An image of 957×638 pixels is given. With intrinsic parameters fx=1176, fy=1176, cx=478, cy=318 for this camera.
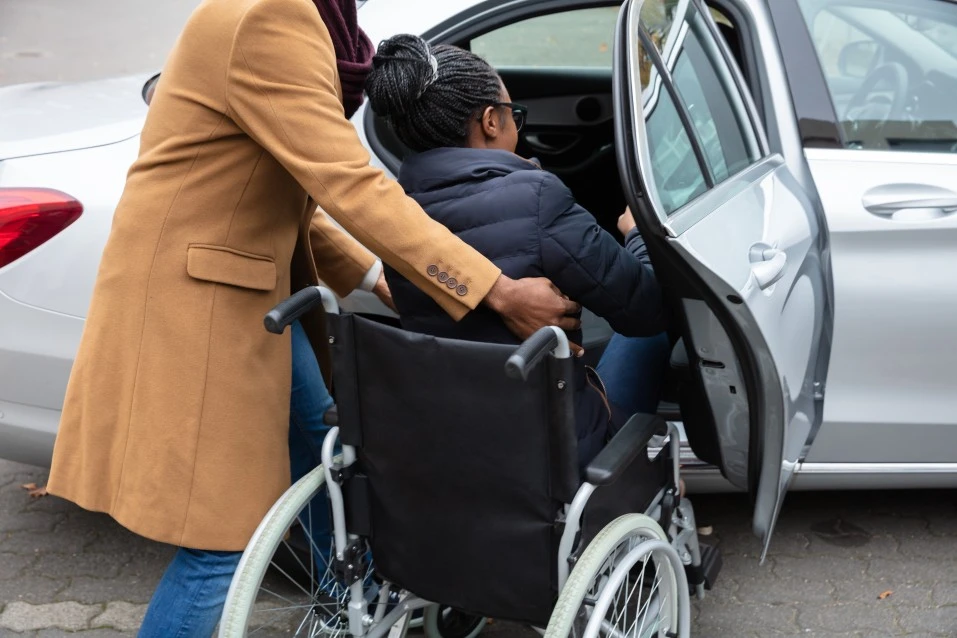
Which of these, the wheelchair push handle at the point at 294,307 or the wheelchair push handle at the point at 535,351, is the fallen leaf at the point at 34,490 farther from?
the wheelchair push handle at the point at 535,351

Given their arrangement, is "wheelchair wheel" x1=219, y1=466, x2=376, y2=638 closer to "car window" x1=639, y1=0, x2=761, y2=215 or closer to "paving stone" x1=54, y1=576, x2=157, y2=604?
"paving stone" x1=54, y1=576, x2=157, y2=604

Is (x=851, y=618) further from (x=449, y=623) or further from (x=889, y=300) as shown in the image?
(x=449, y=623)

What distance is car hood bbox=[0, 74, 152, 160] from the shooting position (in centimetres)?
286

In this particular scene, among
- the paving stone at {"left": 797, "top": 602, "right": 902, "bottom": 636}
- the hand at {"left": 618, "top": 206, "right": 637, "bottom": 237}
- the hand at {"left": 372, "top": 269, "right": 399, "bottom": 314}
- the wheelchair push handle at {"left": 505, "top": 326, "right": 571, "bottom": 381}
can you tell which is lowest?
the paving stone at {"left": 797, "top": 602, "right": 902, "bottom": 636}

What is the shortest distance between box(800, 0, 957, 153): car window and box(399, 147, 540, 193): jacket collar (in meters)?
1.19

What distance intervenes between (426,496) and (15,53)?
7.90 metres

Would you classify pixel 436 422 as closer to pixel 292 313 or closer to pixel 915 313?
pixel 292 313

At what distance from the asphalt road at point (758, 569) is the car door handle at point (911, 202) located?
3.12 feet

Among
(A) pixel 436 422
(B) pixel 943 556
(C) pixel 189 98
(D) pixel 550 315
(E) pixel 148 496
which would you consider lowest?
(B) pixel 943 556

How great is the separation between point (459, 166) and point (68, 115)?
5.00ft

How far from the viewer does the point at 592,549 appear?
1930 mm

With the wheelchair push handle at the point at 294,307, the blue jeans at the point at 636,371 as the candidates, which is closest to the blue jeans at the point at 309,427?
the wheelchair push handle at the point at 294,307

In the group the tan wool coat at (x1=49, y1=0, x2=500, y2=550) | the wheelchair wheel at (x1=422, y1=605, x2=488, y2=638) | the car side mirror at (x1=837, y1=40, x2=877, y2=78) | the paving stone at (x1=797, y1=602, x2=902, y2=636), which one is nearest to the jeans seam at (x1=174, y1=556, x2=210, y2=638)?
the tan wool coat at (x1=49, y1=0, x2=500, y2=550)

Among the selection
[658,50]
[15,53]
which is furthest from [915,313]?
[15,53]
